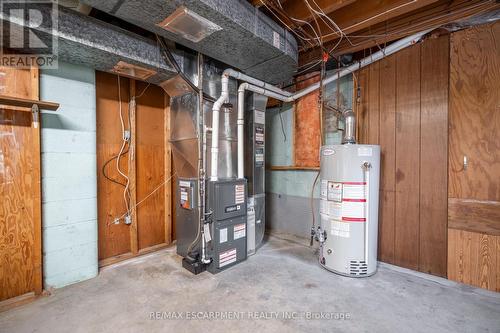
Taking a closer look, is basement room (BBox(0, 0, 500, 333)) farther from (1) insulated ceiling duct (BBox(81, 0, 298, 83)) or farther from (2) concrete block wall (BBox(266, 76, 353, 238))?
(2) concrete block wall (BBox(266, 76, 353, 238))

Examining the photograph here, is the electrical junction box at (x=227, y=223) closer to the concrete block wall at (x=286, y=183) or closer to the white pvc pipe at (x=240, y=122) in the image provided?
the white pvc pipe at (x=240, y=122)

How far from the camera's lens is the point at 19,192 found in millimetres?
1921

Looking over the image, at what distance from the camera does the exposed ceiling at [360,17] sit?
194cm

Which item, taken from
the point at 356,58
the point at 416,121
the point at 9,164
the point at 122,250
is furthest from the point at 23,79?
the point at 416,121

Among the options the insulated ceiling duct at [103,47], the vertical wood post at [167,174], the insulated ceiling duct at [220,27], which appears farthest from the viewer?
the vertical wood post at [167,174]

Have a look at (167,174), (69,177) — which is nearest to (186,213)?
(167,174)

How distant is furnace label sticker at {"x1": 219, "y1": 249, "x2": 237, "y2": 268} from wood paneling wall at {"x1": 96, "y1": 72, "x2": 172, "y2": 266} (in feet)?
3.44

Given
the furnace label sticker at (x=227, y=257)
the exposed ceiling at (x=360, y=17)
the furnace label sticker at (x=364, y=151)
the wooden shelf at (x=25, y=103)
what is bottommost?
the furnace label sticker at (x=227, y=257)

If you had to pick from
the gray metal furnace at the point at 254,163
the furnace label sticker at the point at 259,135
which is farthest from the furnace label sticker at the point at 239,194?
the furnace label sticker at the point at 259,135

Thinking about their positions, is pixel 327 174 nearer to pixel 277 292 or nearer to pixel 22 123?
pixel 277 292

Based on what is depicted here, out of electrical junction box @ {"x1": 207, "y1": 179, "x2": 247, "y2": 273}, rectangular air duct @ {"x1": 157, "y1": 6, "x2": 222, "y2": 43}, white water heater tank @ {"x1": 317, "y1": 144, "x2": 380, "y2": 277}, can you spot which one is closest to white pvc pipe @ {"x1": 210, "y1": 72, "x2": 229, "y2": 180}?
electrical junction box @ {"x1": 207, "y1": 179, "x2": 247, "y2": 273}

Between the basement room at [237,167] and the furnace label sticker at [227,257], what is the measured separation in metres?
0.02

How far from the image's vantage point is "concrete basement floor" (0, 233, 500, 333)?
161 cm

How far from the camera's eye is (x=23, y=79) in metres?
1.92
